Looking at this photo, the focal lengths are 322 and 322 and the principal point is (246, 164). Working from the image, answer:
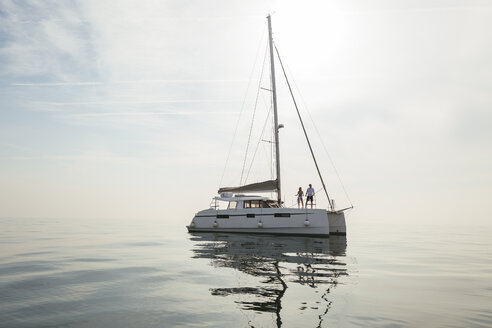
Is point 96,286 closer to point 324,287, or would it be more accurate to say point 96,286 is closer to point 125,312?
point 125,312

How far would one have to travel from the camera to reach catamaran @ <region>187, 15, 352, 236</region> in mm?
22750

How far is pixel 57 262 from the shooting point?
41.5 feet

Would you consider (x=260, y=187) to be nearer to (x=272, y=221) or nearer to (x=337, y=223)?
(x=272, y=221)

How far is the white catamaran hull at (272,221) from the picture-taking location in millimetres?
22612

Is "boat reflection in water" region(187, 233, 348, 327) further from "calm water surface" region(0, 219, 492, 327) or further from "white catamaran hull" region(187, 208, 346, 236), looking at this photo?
"white catamaran hull" region(187, 208, 346, 236)

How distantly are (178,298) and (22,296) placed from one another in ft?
11.6

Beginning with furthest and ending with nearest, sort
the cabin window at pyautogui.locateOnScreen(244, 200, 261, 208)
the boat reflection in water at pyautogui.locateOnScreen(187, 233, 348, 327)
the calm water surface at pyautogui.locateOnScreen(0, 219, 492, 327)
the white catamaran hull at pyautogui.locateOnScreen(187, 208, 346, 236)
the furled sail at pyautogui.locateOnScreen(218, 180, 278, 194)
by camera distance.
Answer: the furled sail at pyautogui.locateOnScreen(218, 180, 278, 194)
the cabin window at pyautogui.locateOnScreen(244, 200, 261, 208)
the white catamaran hull at pyautogui.locateOnScreen(187, 208, 346, 236)
the boat reflection in water at pyautogui.locateOnScreen(187, 233, 348, 327)
the calm water surface at pyautogui.locateOnScreen(0, 219, 492, 327)

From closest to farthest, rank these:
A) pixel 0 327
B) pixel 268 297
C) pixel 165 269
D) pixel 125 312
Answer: pixel 0 327, pixel 125 312, pixel 268 297, pixel 165 269

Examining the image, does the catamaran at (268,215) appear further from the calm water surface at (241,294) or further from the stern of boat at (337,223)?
the calm water surface at (241,294)

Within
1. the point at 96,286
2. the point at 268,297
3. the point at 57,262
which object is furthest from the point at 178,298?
the point at 57,262

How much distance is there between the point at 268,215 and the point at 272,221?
52 centimetres

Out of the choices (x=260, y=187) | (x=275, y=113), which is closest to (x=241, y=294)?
(x=260, y=187)

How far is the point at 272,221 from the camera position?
77.6ft

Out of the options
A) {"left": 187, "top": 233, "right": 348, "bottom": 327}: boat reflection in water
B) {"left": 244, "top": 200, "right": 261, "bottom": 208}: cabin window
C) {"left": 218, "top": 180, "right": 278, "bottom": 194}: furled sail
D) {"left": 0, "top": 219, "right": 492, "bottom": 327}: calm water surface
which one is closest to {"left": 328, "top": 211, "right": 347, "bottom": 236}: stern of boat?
{"left": 218, "top": 180, "right": 278, "bottom": 194}: furled sail
